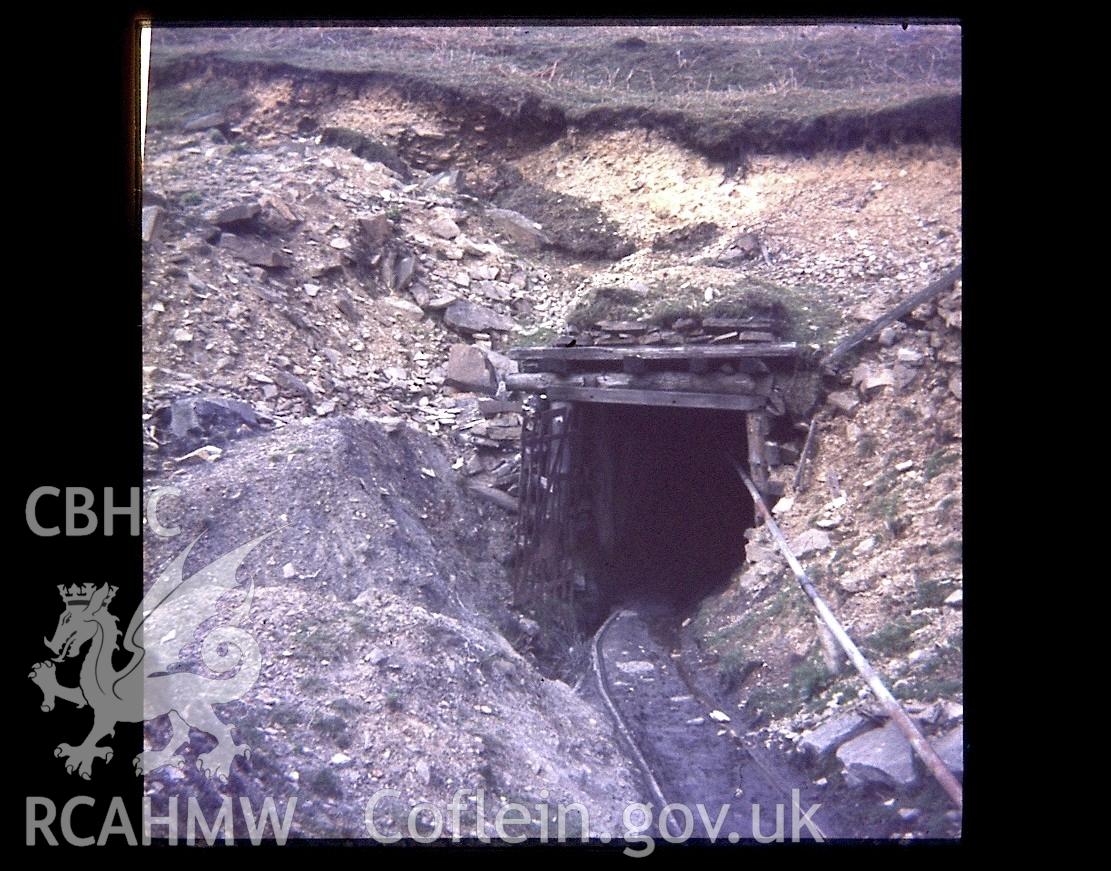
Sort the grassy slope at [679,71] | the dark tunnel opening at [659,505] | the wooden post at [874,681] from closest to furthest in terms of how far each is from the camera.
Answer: the wooden post at [874,681] → the grassy slope at [679,71] → the dark tunnel opening at [659,505]

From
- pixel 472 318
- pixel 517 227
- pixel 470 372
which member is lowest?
pixel 470 372

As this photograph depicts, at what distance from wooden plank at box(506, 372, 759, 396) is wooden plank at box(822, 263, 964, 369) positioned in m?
0.56

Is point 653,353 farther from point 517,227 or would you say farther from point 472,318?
point 517,227

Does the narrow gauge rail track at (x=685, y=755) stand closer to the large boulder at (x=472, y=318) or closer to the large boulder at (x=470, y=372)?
the large boulder at (x=470, y=372)

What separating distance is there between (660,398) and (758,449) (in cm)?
91

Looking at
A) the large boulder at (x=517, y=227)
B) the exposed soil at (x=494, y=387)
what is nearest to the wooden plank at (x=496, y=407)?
the exposed soil at (x=494, y=387)

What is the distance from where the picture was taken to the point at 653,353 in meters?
7.27

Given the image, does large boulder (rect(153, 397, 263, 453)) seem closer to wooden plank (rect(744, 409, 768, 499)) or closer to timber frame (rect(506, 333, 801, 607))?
timber frame (rect(506, 333, 801, 607))

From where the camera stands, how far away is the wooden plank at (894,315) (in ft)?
22.0

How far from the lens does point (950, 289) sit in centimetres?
668

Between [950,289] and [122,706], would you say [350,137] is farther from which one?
[122,706]

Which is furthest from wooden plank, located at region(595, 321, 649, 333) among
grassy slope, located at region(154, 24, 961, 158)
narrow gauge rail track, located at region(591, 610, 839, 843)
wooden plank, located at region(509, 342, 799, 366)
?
narrow gauge rail track, located at region(591, 610, 839, 843)

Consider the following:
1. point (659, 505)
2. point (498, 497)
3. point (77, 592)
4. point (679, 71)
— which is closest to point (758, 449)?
point (498, 497)

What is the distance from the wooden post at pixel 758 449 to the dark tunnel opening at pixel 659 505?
128 cm
